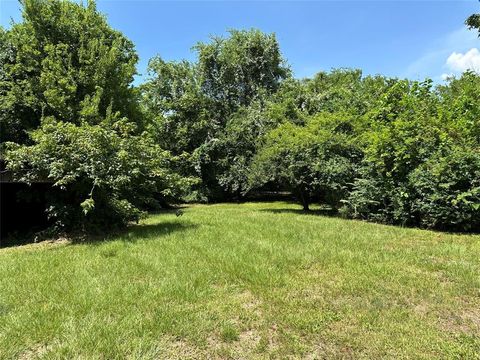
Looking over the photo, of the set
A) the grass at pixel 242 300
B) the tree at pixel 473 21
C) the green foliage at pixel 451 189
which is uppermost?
the tree at pixel 473 21

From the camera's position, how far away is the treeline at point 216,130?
9352mm

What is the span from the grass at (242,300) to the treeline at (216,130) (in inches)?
86.8

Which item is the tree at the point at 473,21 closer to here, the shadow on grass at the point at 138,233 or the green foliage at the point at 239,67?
the shadow on grass at the point at 138,233

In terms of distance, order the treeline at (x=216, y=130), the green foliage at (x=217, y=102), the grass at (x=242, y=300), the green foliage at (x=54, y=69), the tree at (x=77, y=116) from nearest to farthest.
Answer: the grass at (x=242, y=300) → the tree at (x=77, y=116) → the treeline at (x=216, y=130) → the green foliage at (x=54, y=69) → the green foliage at (x=217, y=102)

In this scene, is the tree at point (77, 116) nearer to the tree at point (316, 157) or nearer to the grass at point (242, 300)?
the grass at point (242, 300)

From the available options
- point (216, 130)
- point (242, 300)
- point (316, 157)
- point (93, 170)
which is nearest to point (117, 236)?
point (93, 170)

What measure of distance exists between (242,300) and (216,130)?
21.0 meters

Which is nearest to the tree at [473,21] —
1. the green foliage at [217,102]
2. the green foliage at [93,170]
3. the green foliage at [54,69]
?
the green foliage at [93,170]

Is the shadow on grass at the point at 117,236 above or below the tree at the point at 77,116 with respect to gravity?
below

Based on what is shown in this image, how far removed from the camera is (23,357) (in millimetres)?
3395

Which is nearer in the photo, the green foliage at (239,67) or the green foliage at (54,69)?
the green foliage at (54,69)

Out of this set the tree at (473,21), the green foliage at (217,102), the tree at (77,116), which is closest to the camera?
the tree at (473,21)

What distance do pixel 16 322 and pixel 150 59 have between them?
24.5 m

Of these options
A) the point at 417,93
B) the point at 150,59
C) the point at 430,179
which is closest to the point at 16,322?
the point at 430,179
